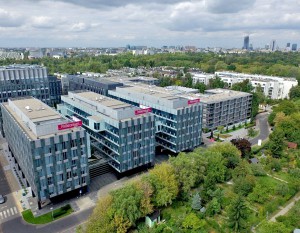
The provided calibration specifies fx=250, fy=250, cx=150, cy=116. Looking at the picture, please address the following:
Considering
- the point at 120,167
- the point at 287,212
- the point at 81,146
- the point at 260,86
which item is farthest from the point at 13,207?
the point at 260,86

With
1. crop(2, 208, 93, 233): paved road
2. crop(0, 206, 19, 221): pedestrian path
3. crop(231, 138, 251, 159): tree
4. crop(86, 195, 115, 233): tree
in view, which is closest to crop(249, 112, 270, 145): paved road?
crop(231, 138, 251, 159): tree

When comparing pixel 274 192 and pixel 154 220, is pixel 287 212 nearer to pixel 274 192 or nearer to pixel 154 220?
pixel 274 192

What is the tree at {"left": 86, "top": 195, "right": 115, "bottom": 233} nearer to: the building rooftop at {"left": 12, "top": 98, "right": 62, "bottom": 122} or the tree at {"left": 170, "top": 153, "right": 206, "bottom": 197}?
the tree at {"left": 170, "top": 153, "right": 206, "bottom": 197}

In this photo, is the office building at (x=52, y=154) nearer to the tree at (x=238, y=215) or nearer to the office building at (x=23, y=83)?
the tree at (x=238, y=215)

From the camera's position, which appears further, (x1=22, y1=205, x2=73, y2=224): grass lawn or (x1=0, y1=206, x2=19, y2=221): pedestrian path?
(x1=0, y1=206, x2=19, y2=221): pedestrian path

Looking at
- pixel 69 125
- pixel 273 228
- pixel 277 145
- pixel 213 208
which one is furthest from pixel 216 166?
pixel 69 125

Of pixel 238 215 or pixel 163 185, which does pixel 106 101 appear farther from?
pixel 238 215
